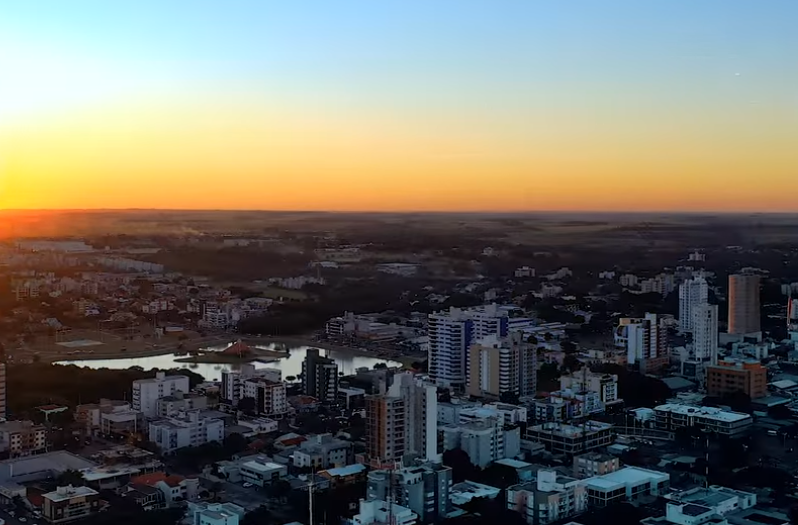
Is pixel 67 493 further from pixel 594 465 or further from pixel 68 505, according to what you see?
pixel 594 465

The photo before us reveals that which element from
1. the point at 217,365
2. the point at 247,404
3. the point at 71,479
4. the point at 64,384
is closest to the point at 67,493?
the point at 71,479

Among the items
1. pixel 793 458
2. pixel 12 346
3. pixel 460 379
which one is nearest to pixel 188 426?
pixel 460 379

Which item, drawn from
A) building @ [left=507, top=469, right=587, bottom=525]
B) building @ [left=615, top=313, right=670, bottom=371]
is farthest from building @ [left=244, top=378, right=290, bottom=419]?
building @ [left=615, top=313, right=670, bottom=371]

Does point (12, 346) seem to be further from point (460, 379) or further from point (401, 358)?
point (460, 379)

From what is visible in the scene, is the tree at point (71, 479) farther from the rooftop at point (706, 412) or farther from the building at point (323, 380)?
the rooftop at point (706, 412)

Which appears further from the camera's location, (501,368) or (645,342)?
(645,342)
